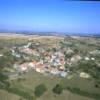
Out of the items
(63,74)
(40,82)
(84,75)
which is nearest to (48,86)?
(40,82)

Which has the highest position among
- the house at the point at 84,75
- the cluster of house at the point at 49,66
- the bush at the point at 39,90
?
the cluster of house at the point at 49,66

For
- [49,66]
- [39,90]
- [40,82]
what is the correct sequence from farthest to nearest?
[49,66] < [40,82] < [39,90]

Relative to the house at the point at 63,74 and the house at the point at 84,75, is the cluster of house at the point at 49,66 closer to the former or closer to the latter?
the house at the point at 63,74

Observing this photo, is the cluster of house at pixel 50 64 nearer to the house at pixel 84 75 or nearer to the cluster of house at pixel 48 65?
the cluster of house at pixel 48 65

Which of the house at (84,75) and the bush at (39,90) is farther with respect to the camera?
the house at (84,75)

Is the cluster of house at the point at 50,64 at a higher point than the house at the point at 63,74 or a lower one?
higher

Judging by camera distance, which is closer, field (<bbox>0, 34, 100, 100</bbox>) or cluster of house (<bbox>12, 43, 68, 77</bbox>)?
field (<bbox>0, 34, 100, 100</bbox>)

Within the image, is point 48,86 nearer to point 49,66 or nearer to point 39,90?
point 39,90

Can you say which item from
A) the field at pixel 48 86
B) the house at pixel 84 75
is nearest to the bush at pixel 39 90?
the field at pixel 48 86

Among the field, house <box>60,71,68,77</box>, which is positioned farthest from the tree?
house <box>60,71,68,77</box>

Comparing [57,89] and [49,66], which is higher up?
[49,66]

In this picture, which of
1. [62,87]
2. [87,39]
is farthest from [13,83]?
[87,39]

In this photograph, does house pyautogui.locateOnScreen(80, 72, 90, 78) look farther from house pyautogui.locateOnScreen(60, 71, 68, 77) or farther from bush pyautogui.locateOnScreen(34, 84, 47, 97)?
bush pyautogui.locateOnScreen(34, 84, 47, 97)
